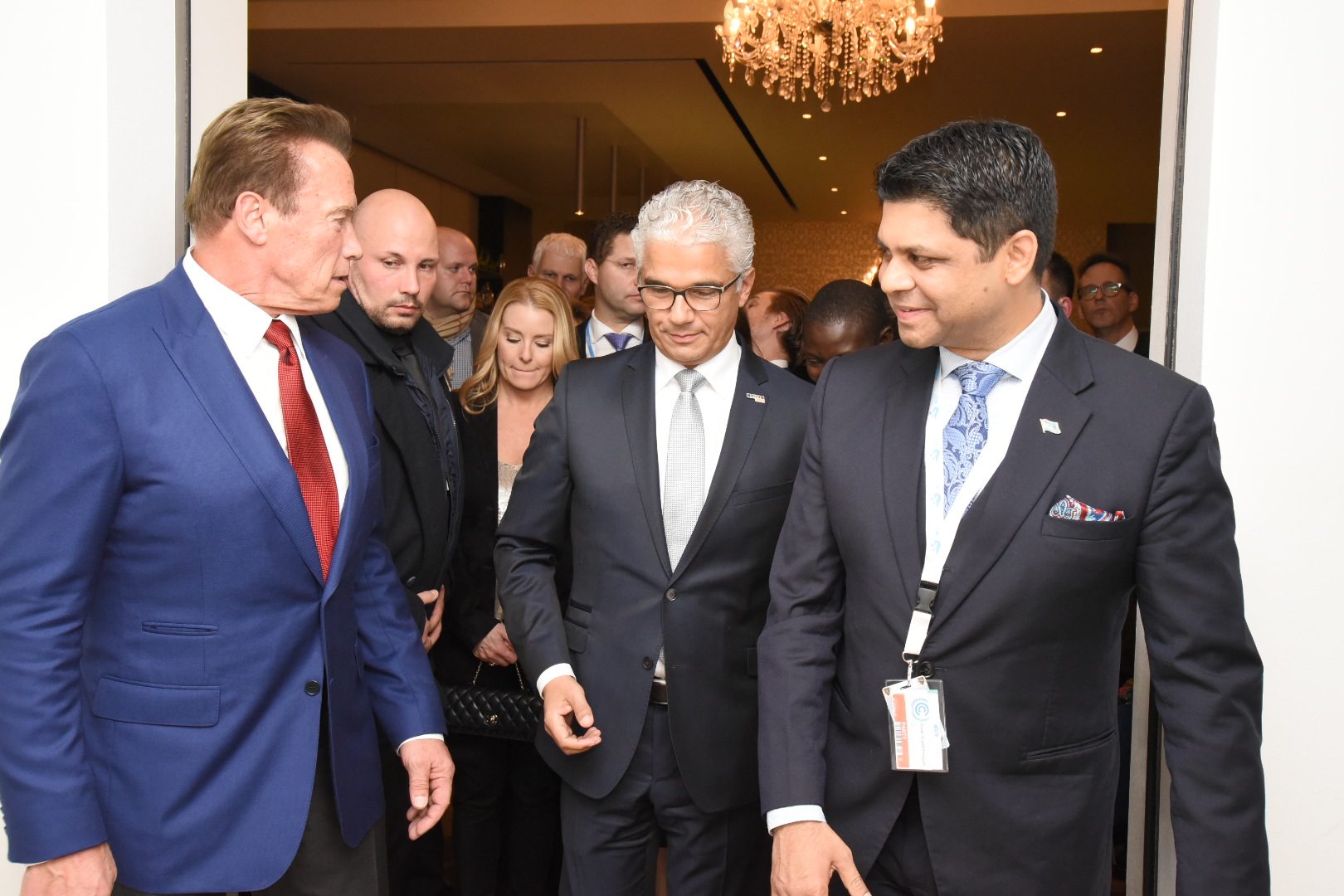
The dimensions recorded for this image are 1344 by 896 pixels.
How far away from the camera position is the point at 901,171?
1.62m

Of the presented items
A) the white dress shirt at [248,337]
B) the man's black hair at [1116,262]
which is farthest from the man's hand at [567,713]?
the man's black hair at [1116,262]

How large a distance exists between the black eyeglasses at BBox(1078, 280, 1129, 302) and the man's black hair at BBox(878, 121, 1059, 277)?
3.45 meters

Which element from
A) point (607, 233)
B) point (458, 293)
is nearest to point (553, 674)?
point (607, 233)

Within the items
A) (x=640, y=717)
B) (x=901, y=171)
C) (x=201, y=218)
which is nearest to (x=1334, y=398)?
(x=901, y=171)

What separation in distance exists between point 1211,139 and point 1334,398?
495mm

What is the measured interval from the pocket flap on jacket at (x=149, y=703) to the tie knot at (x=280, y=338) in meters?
0.55

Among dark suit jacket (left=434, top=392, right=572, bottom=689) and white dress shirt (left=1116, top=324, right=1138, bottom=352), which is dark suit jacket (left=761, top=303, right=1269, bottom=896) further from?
white dress shirt (left=1116, top=324, right=1138, bottom=352)

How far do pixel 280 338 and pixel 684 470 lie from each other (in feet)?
2.69

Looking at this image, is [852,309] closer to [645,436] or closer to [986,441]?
[645,436]

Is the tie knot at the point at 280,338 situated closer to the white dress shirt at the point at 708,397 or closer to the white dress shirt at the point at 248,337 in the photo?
the white dress shirt at the point at 248,337

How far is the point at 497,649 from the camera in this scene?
112 inches

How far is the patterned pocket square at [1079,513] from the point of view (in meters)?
1.49

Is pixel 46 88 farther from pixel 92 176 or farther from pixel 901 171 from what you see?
pixel 901 171

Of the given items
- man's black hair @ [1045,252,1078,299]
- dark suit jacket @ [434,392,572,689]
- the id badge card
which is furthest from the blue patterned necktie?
man's black hair @ [1045,252,1078,299]
